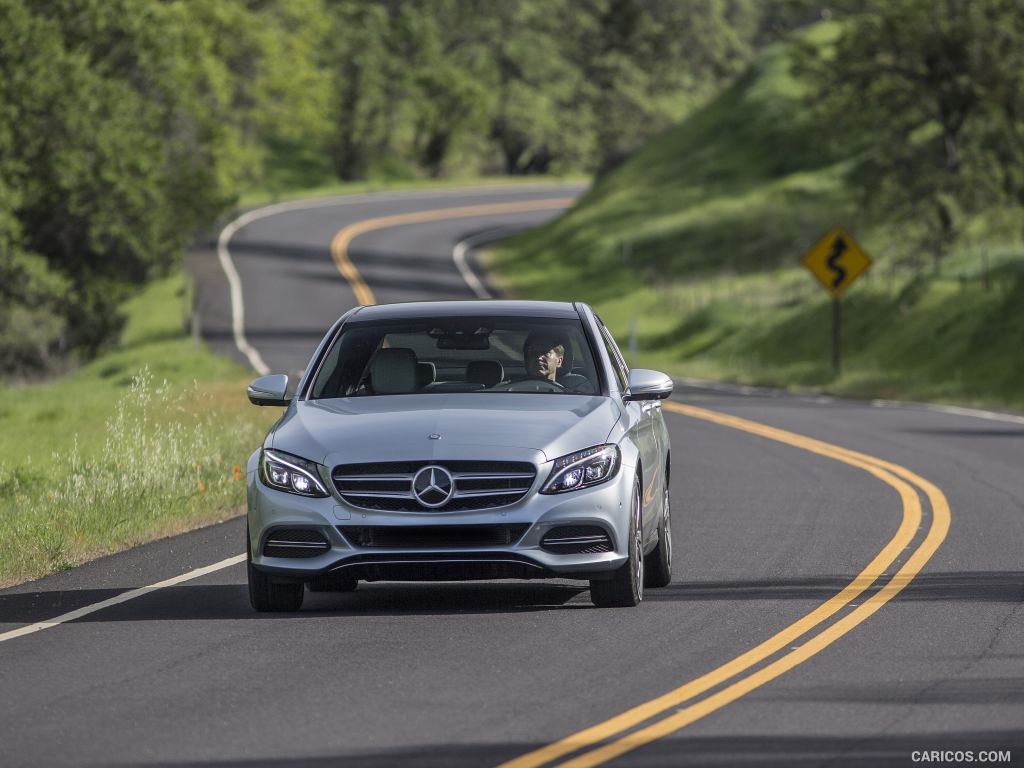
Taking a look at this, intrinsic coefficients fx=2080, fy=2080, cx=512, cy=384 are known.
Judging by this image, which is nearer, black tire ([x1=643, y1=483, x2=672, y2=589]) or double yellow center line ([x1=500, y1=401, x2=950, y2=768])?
double yellow center line ([x1=500, y1=401, x2=950, y2=768])

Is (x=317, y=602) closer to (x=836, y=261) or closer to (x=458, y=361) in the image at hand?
(x=458, y=361)

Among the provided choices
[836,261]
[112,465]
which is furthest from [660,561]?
[836,261]

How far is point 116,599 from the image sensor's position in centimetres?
1161

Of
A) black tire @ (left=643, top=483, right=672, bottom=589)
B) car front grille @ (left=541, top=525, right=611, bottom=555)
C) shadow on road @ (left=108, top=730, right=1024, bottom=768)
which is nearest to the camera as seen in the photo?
shadow on road @ (left=108, top=730, right=1024, bottom=768)

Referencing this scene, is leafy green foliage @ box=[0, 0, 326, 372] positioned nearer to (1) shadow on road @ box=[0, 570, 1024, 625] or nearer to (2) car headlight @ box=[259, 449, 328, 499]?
(1) shadow on road @ box=[0, 570, 1024, 625]

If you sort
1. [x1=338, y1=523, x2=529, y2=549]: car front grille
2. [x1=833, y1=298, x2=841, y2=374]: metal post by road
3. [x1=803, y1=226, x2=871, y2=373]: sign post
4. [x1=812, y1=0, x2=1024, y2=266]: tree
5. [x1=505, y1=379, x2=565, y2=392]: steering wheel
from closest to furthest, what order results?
1. [x1=338, y1=523, x2=529, y2=549]: car front grille
2. [x1=505, y1=379, x2=565, y2=392]: steering wheel
3. [x1=803, y1=226, x2=871, y2=373]: sign post
4. [x1=833, y1=298, x2=841, y2=374]: metal post by road
5. [x1=812, y1=0, x2=1024, y2=266]: tree

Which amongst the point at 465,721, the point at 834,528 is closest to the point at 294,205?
the point at 834,528

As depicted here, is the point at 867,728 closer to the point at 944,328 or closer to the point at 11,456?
the point at 11,456

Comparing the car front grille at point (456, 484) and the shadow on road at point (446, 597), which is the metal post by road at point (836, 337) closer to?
the shadow on road at point (446, 597)

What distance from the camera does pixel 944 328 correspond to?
40.2 metres

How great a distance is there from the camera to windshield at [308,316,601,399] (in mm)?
11594

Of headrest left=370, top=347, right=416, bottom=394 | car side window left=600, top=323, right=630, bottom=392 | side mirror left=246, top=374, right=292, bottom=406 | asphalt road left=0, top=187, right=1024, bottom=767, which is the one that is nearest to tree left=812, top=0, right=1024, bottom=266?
asphalt road left=0, top=187, right=1024, bottom=767

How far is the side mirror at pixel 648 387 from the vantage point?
448 inches

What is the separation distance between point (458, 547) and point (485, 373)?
159cm
